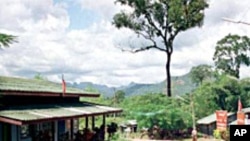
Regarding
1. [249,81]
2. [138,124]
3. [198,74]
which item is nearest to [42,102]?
[138,124]

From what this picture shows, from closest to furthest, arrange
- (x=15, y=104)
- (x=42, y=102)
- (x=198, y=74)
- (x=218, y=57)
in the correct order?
(x=15, y=104) → (x=42, y=102) → (x=218, y=57) → (x=198, y=74)

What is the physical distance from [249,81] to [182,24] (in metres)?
10.4

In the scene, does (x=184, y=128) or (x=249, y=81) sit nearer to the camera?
(x=184, y=128)

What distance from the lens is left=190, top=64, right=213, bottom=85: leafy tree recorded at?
63284 millimetres

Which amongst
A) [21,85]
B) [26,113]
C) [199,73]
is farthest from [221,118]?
[199,73]

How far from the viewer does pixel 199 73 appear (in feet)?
217

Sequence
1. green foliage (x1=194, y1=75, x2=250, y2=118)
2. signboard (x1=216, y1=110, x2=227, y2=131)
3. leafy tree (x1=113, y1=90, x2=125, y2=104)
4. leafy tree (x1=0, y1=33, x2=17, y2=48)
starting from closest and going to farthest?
leafy tree (x1=0, y1=33, x2=17, y2=48), signboard (x1=216, y1=110, x2=227, y2=131), green foliage (x1=194, y1=75, x2=250, y2=118), leafy tree (x1=113, y1=90, x2=125, y2=104)

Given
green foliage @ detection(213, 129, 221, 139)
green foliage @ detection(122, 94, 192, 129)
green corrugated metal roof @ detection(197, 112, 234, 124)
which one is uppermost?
green foliage @ detection(122, 94, 192, 129)

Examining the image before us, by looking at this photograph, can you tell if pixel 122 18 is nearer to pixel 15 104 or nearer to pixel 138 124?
pixel 138 124

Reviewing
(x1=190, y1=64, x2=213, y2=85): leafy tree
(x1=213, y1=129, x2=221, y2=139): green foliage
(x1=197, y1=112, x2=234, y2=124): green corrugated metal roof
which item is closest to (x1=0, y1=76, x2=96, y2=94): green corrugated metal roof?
(x1=213, y1=129, x2=221, y2=139): green foliage

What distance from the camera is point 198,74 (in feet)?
218

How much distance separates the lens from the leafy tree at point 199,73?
208 ft

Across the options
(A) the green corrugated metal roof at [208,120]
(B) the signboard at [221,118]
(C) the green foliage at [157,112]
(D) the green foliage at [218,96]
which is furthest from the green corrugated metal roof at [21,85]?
(D) the green foliage at [218,96]

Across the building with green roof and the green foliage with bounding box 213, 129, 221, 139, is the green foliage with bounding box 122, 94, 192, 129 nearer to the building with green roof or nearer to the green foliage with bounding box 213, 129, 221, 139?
the green foliage with bounding box 213, 129, 221, 139
